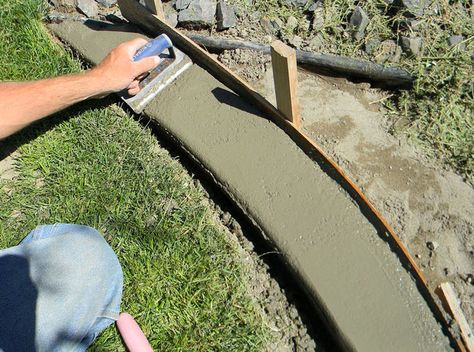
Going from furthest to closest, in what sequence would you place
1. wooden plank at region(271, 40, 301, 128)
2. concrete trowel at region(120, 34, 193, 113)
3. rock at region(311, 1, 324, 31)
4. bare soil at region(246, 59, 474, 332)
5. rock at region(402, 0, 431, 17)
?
rock at region(311, 1, 324, 31), rock at region(402, 0, 431, 17), concrete trowel at region(120, 34, 193, 113), bare soil at region(246, 59, 474, 332), wooden plank at region(271, 40, 301, 128)

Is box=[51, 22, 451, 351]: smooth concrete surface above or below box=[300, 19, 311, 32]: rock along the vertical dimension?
below

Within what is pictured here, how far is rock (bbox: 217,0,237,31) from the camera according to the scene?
368 centimetres

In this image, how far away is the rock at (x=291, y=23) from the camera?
145 inches

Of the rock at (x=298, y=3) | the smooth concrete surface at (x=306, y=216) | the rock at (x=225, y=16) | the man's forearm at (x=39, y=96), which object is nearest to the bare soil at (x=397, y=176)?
the smooth concrete surface at (x=306, y=216)

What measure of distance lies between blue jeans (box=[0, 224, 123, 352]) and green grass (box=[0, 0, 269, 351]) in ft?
0.47

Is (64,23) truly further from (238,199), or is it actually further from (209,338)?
(209,338)

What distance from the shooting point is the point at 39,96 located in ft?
9.54

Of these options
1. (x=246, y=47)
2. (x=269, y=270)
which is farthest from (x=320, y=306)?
(x=246, y=47)

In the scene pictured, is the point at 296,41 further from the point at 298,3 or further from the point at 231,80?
the point at 231,80

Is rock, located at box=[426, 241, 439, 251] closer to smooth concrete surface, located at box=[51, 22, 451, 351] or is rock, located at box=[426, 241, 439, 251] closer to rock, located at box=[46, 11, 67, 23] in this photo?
smooth concrete surface, located at box=[51, 22, 451, 351]

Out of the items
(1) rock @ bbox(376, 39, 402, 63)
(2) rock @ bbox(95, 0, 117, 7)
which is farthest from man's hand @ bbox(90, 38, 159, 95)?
(1) rock @ bbox(376, 39, 402, 63)

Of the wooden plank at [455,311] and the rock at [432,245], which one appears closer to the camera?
the wooden plank at [455,311]

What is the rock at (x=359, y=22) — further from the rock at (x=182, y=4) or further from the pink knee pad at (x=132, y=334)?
the pink knee pad at (x=132, y=334)

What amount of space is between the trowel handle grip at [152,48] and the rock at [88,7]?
1.02m
